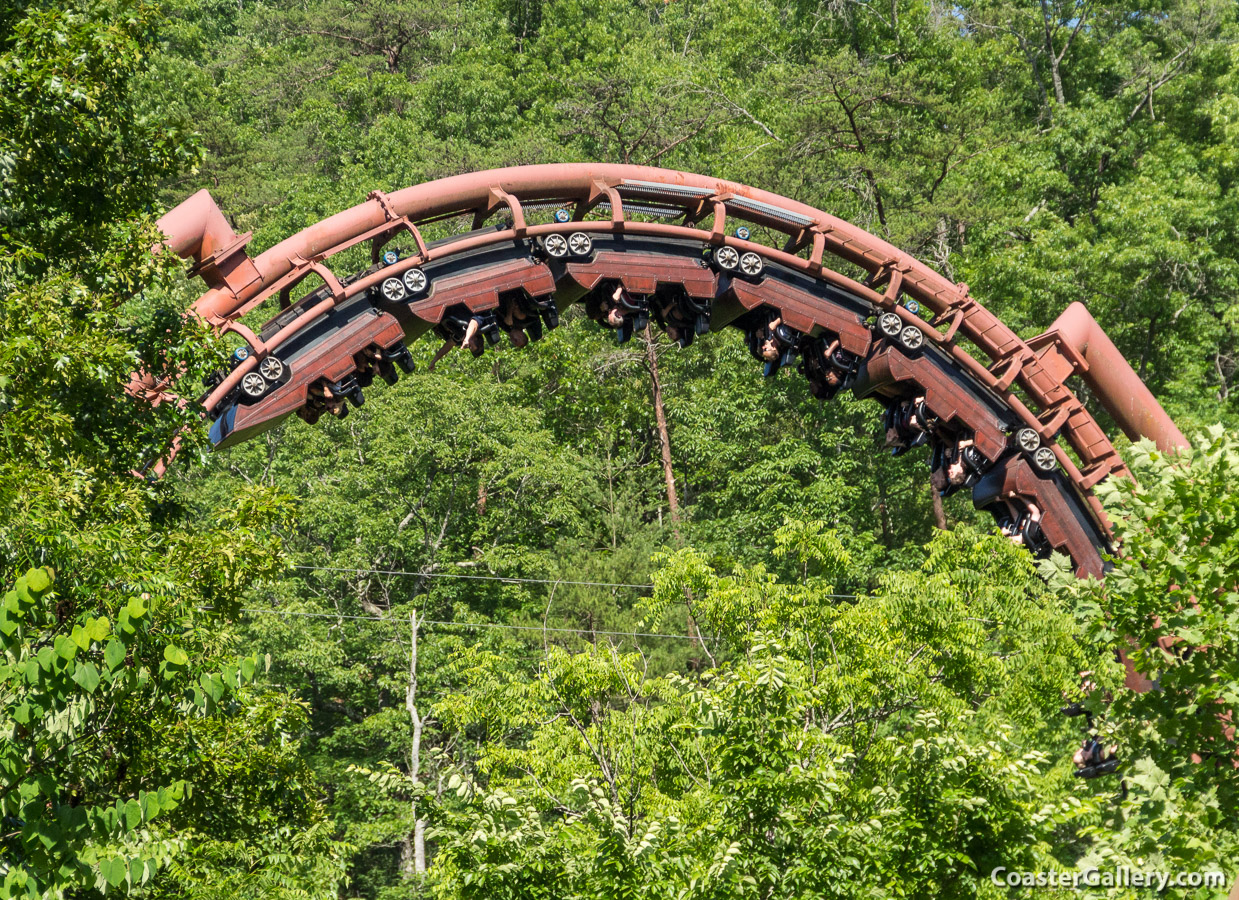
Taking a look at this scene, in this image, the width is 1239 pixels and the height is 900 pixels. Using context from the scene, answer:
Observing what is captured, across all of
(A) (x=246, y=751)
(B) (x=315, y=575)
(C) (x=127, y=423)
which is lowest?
(A) (x=246, y=751)

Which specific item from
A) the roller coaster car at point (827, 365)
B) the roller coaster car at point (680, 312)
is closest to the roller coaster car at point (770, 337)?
the roller coaster car at point (827, 365)

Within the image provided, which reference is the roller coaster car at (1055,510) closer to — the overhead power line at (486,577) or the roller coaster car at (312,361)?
the roller coaster car at (312,361)

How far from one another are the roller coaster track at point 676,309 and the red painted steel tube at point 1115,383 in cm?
2

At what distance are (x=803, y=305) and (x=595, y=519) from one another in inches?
831

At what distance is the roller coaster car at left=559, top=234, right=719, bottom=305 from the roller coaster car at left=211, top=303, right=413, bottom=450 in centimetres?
148

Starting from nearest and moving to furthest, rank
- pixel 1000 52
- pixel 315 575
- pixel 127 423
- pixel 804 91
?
pixel 127 423, pixel 315 575, pixel 804 91, pixel 1000 52

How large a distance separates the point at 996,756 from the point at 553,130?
39.4 meters

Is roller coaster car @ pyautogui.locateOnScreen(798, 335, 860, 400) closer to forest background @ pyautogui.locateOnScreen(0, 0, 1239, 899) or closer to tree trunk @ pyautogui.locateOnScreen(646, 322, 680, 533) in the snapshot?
forest background @ pyautogui.locateOnScreen(0, 0, 1239, 899)

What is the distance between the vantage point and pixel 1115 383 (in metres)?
11.5

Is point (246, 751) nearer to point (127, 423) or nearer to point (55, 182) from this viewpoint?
point (127, 423)

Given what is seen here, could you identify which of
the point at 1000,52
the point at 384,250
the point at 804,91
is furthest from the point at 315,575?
the point at 1000,52

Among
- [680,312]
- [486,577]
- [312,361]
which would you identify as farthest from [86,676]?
[486,577]

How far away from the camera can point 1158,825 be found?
697cm

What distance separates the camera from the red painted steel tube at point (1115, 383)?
37.3 ft
